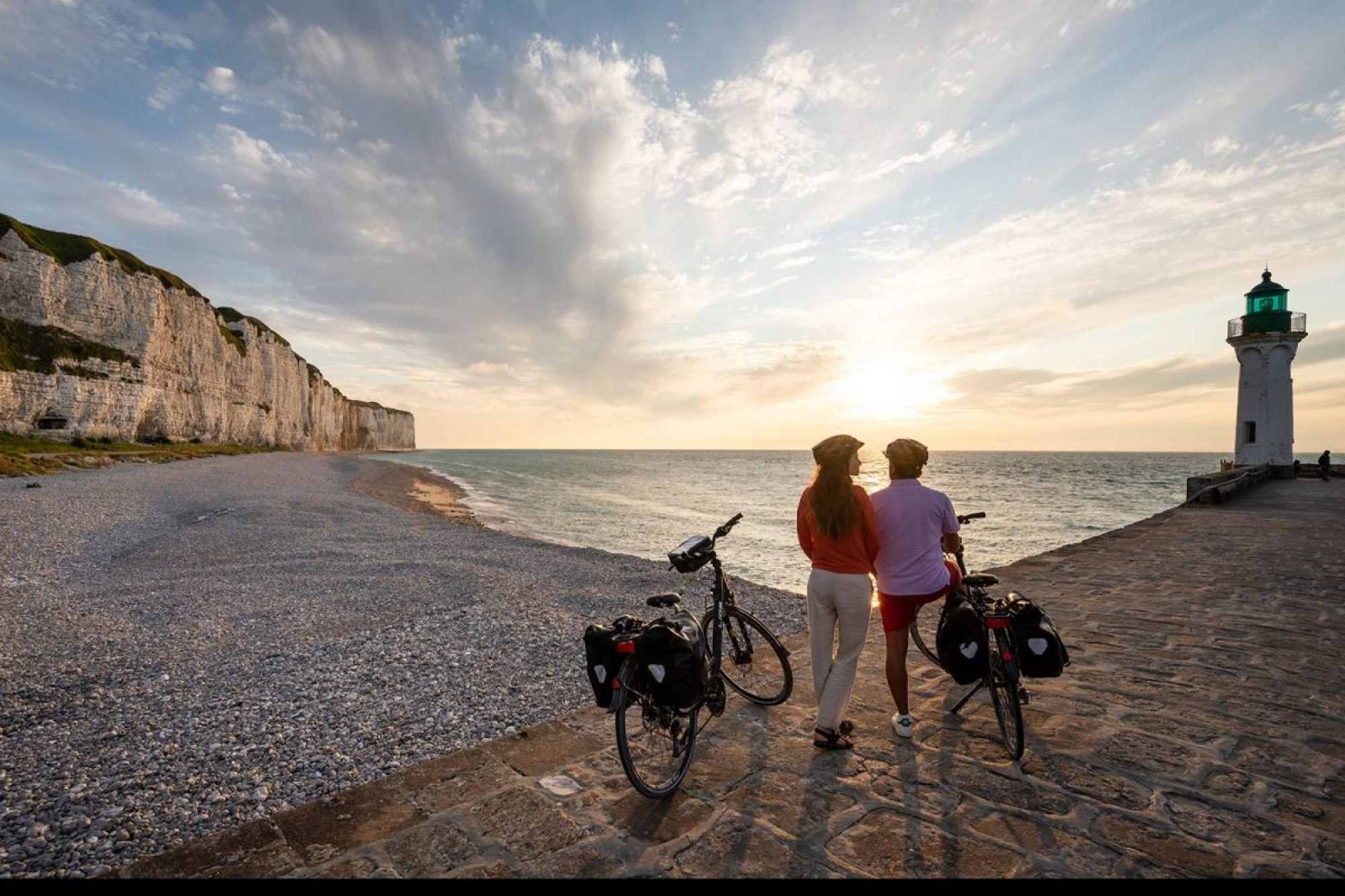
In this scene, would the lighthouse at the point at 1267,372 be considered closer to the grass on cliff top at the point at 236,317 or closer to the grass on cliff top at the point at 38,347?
the grass on cliff top at the point at 38,347

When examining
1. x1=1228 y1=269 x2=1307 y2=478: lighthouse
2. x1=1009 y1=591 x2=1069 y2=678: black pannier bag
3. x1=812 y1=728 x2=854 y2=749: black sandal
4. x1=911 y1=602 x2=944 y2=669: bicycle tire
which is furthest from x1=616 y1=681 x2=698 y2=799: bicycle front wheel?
x1=1228 y1=269 x2=1307 y2=478: lighthouse

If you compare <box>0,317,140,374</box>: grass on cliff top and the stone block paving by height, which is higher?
<box>0,317,140,374</box>: grass on cliff top

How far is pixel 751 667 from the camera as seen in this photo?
6.27 meters

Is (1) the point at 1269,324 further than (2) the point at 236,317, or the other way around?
(2) the point at 236,317

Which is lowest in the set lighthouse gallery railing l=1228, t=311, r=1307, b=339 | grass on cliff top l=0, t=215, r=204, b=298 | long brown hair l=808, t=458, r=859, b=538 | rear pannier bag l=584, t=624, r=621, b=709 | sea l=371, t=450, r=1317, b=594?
sea l=371, t=450, r=1317, b=594

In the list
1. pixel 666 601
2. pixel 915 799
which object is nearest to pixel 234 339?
pixel 666 601

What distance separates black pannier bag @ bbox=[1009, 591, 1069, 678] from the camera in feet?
14.4

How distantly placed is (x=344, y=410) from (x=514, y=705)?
6024 inches

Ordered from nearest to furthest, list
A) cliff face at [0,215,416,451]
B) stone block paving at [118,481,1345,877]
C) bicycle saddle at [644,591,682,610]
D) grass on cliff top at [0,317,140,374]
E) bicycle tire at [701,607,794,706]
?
stone block paving at [118,481,1345,877], bicycle saddle at [644,591,682,610], bicycle tire at [701,607,794,706], grass on cliff top at [0,317,140,374], cliff face at [0,215,416,451]

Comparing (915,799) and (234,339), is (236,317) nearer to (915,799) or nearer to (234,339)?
(234,339)

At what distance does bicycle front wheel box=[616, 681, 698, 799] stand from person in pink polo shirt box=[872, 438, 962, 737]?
179 cm

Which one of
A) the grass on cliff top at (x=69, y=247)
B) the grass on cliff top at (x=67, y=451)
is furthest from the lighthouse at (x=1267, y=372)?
the grass on cliff top at (x=69, y=247)

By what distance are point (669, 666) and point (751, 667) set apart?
266 centimetres

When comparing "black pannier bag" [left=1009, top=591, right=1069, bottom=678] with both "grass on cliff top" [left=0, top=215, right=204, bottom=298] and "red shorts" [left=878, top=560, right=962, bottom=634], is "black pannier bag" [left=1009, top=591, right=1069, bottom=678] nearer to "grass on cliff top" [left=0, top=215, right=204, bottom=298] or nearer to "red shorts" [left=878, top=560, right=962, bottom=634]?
"red shorts" [left=878, top=560, right=962, bottom=634]
